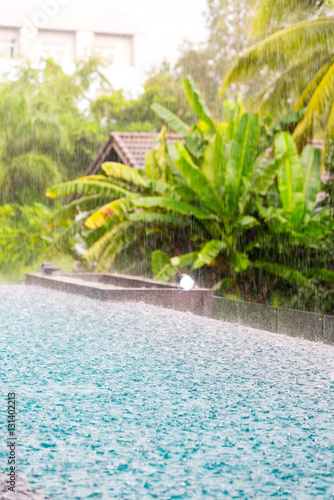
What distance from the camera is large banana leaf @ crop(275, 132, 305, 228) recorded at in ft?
39.7

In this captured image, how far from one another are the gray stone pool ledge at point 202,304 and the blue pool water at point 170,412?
406 mm

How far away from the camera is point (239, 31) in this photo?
105ft

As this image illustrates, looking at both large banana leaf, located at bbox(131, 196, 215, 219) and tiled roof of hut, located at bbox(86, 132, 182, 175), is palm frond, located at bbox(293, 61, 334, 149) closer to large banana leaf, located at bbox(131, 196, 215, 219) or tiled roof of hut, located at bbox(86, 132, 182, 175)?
large banana leaf, located at bbox(131, 196, 215, 219)

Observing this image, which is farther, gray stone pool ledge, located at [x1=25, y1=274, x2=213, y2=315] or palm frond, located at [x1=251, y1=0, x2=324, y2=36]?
palm frond, located at [x1=251, y1=0, x2=324, y2=36]

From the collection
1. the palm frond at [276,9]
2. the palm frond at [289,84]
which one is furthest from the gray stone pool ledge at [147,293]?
the palm frond at [276,9]

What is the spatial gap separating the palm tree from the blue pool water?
18.2ft

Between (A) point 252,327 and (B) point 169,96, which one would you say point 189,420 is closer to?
(A) point 252,327

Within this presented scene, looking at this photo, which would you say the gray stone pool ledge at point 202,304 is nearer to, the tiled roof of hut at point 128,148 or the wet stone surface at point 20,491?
the tiled roof of hut at point 128,148

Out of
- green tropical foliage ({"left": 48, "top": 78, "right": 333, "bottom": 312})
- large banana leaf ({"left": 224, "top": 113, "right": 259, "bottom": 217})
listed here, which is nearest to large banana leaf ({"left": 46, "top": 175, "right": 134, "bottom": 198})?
green tropical foliage ({"left": 48, "top": 78, "right": 333, "bottom": 312})

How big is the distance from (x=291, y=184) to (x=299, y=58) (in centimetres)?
392

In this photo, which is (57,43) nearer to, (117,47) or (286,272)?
(117,47)

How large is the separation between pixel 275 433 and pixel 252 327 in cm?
567

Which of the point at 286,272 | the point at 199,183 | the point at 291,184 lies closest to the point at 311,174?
the point at 291,184

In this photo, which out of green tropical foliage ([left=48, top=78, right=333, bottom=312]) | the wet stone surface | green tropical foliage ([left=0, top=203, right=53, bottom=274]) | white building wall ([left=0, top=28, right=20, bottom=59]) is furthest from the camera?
white building wall ([left=0, top=28, right=20, bottom=59])
